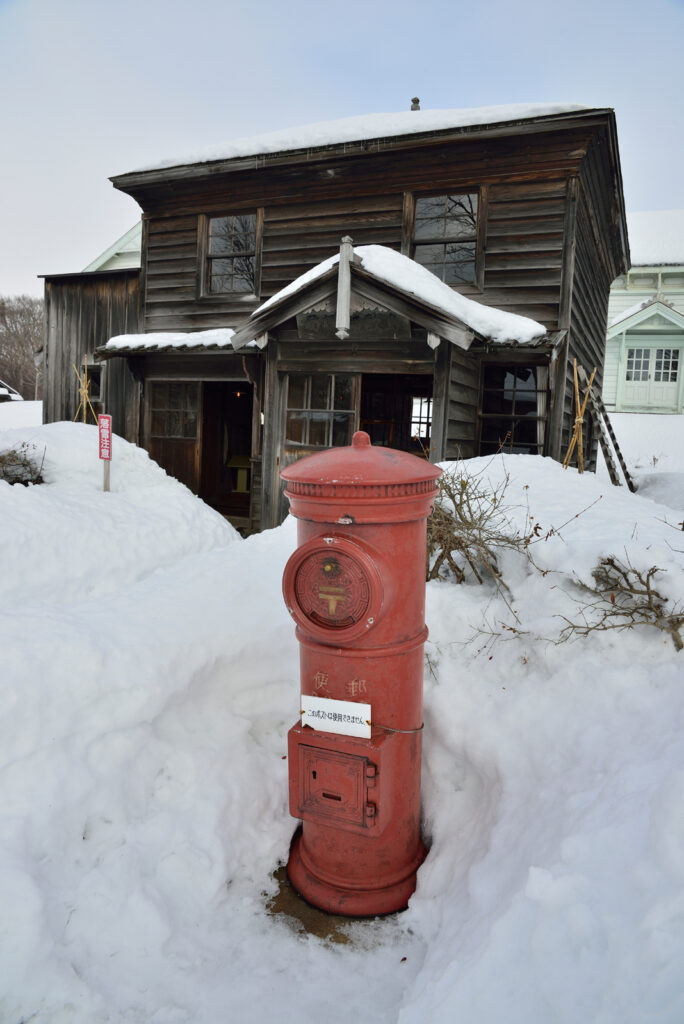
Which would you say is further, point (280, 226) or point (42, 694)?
point (280, 226)

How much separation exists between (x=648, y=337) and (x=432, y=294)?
19126mm

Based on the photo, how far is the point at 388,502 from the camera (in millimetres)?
2244

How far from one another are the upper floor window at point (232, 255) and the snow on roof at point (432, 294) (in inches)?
119

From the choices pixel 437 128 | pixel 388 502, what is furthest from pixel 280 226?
pixel 388 502

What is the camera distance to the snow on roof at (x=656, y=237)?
24.3 m

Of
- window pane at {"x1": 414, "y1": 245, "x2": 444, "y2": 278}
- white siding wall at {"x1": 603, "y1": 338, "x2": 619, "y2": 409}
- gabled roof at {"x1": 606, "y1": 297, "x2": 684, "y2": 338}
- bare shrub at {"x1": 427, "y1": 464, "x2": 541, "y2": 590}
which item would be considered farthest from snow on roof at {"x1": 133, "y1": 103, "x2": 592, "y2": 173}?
white siding wall at {"x1": 603, "y1": 338, "x2": 619, "y2": 409}

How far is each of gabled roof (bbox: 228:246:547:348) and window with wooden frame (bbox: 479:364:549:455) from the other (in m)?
1.15

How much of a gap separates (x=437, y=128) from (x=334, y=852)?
8.08m

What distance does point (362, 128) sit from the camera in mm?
8234

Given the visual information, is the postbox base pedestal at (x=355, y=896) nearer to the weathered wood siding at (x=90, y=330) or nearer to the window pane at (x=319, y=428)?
the window pane at (x=319, y=428)

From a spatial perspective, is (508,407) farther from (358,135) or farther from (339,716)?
(339,716)

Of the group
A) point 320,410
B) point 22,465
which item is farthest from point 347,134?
point 22,465

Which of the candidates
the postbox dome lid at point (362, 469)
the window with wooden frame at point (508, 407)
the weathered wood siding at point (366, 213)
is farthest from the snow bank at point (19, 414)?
the postbox dome lid at point (362, 469)

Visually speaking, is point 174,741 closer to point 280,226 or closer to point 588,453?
point 280,226
